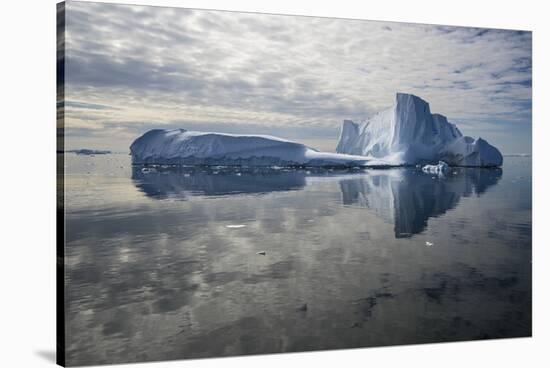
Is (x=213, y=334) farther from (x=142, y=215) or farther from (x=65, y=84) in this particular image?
(x=65, y=84)

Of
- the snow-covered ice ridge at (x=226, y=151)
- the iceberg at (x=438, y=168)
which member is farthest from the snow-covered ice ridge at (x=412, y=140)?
the snow-covered ice ridge at (x=226, y=151)

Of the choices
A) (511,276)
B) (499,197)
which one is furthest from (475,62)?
(511,276)

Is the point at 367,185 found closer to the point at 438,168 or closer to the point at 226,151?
the point at 438,168

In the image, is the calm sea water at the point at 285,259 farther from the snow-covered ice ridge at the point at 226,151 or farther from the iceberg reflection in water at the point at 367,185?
the snow-covered ice ridge at the point at 226,151

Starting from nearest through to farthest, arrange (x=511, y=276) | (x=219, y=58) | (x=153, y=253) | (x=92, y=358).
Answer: (x=92, y=358) → (x=153, y=253) → (x=219, y=58) → (x=511, y=276)

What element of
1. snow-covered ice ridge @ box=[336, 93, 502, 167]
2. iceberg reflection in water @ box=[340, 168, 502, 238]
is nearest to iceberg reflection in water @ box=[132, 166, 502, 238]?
iceberg reflection in water @ box=[340, 168, 502, 238]
